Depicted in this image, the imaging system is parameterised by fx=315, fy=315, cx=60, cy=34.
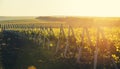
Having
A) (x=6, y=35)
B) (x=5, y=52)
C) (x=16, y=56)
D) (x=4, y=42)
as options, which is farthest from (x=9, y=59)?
(x=6, y=35)

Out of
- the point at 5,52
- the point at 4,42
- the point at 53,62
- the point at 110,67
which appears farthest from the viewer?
the point at 4,42

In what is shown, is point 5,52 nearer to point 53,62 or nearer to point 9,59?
point 9,59

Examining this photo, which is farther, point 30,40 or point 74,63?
point 30,40

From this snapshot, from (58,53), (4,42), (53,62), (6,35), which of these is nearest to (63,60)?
(53,62)

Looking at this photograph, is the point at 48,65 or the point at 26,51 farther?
the point at 26,51

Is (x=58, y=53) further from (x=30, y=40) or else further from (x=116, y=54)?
(x=30, y=40)

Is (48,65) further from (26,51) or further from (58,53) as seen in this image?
(26,51)

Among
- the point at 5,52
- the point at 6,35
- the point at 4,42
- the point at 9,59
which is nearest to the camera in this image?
the point at 9,59

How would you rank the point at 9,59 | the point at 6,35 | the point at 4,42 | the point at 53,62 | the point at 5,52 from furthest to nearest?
the point at 6,35 → the point at 4,42 → the point at 5,52 → the point at 9,59 → the point at 53,62

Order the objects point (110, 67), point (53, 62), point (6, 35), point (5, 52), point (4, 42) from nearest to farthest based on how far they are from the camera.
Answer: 1. point (110, 67)
2. point (53, 62)
3. point (5, 52)
4. point (4, 42)
5. point (6, 35)
